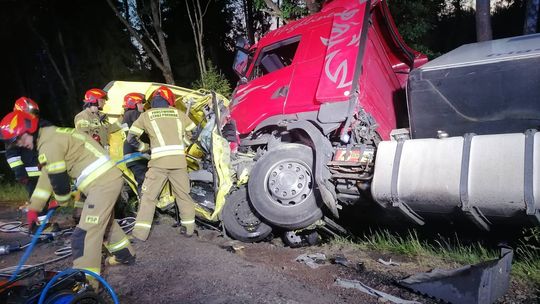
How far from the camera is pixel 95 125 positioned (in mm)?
5824

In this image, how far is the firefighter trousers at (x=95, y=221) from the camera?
3062 mm

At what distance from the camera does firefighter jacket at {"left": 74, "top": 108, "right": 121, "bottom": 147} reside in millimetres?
5660

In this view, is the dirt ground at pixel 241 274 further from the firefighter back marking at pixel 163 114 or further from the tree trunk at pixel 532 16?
the tree trunk at pixel 532 16

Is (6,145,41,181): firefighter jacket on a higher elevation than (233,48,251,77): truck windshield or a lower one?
lower

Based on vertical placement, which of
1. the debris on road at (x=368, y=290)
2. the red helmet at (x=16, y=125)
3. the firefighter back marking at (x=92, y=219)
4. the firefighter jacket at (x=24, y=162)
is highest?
the red helmet at (x=16, y=125)

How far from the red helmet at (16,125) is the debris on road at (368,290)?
2.62 metres

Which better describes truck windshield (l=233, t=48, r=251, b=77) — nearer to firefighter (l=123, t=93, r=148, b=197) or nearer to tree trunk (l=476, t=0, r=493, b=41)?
firefighter (l=123, t=93, r=148, b=197)

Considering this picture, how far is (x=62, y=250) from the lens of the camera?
4082mm

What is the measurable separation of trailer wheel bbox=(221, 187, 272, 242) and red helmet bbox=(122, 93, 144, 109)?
7.92 feet

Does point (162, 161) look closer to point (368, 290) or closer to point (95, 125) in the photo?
point (95, 125)

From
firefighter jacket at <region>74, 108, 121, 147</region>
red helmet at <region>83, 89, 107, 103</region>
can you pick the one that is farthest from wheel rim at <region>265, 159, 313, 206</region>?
red helmet at <region>83, 89, 107, 103</region>

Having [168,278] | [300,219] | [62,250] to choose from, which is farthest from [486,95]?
[62,250]

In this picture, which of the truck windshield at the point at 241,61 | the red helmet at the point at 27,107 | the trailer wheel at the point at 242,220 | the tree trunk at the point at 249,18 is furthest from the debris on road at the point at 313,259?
the tree trunk at the point at 249,18

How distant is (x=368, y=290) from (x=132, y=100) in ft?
14.2
